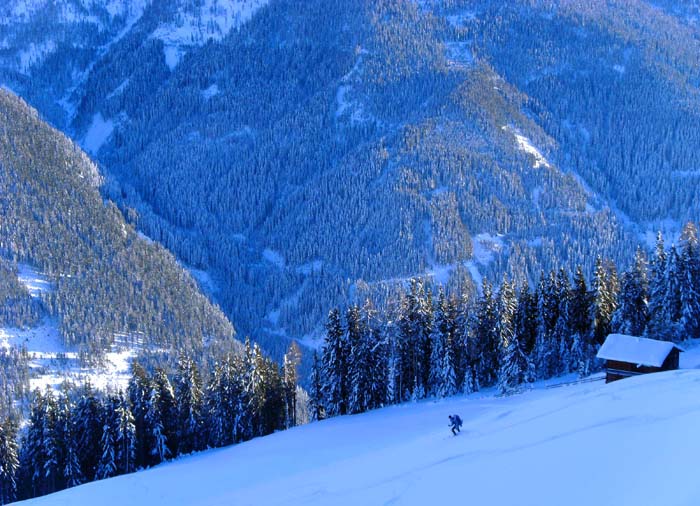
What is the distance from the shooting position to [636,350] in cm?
5141

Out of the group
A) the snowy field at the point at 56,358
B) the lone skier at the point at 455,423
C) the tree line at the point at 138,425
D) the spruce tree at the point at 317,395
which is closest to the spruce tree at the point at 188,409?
the tree line at the point at 138,425

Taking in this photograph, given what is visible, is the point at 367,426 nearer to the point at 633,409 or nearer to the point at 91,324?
the point at 633,409

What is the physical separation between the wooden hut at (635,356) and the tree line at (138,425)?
34.7 meters

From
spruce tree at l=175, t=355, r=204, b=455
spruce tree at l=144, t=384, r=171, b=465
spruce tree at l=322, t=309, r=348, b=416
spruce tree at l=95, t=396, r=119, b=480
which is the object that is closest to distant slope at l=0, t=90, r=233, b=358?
spruce tree at l=175, t=355, r=204, b=455

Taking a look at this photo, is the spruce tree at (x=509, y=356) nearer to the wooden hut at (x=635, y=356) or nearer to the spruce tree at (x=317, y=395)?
the wooden hut at (x=635, y=356)

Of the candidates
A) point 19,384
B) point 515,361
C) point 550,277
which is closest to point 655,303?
point 550,277

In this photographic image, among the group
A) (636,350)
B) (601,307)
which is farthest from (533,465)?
(601,307)

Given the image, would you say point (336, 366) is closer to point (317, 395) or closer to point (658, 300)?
point (317, 395)

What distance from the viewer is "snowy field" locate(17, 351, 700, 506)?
61.6 ft

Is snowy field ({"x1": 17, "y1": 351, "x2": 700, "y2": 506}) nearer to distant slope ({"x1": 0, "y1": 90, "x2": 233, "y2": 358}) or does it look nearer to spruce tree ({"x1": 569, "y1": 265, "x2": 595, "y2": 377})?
spruce tree ({"x1": 569, "y1": 265, "x2": 595, "y2": 377})

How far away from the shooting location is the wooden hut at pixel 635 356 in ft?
166

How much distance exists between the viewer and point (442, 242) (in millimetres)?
194250

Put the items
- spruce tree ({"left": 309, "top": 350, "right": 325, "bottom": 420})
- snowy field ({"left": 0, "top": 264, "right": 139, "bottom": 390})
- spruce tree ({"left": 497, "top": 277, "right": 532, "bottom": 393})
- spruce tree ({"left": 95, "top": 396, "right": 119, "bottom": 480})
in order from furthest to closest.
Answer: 1. snowy field ({"left": 0, "top": 264, "right": 139, "bottom": 390})
2. spruce tree ({"left": 309, "top": 350, "right": 325, "bottom": 420})
3. spruce tree ({"left": 95, "top": 396, "right": 119, "bottom": 480})
4. spruce tree ({"left": 497, "top": 277, "right": 532, "bottom": 393})

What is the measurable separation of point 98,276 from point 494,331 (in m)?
A: 132
